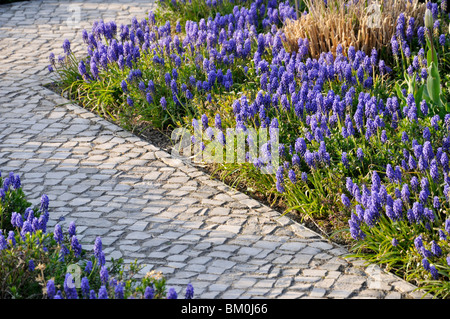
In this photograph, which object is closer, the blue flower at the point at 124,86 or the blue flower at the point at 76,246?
the blue flower at the point at 76,246

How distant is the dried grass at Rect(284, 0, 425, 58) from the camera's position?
275 inches

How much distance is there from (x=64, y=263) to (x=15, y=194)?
35.8 inches

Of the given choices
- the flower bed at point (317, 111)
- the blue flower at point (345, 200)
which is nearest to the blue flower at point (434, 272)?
the flower bed at point (317, 111)

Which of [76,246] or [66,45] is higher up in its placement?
[66,45]

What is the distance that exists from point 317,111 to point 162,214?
168cm

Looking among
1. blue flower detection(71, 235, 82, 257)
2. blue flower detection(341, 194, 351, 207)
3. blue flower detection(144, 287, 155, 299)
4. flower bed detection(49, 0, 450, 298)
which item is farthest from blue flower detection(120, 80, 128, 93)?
blue flower detection(144, 287, 155, 299)

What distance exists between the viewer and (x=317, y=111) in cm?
579

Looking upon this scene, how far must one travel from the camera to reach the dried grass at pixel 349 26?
6973 mm

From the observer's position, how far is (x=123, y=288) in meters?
3.67

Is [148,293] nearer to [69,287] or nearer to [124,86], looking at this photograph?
[69,287]

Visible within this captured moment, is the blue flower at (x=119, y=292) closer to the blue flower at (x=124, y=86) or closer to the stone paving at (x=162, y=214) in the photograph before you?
the stone paving at (x=162, y=214)

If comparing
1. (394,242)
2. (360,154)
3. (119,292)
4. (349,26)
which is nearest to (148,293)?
(119,292)

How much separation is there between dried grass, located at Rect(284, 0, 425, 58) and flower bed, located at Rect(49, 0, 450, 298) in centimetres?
11

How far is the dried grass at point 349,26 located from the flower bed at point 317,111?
11 centimetres
